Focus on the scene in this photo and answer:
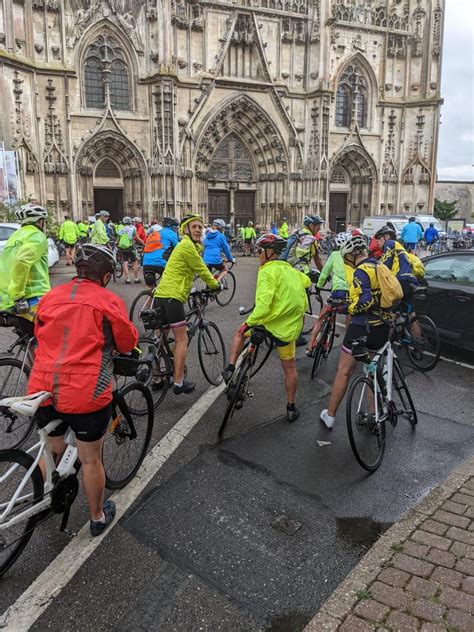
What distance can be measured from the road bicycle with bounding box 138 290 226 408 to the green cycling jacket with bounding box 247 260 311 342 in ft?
3.77

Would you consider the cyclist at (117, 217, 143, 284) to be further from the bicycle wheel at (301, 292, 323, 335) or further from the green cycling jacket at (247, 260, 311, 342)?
the green cycling jacket at (247, 260, 311, 342)

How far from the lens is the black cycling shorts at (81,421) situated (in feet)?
10.1

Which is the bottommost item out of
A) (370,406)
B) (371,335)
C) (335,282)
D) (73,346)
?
(370,406)

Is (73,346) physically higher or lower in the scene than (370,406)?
higher

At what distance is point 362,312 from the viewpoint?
4.67 meters

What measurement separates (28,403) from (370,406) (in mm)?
2883

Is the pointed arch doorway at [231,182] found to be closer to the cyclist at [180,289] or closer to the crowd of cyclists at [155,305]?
the crowd of cyclists at [155,305]

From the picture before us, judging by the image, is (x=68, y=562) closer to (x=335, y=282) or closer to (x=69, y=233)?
(x=335, y=282)

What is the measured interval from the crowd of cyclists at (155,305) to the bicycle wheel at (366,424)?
0.34 m

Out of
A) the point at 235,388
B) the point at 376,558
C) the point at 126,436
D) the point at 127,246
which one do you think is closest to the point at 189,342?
the point at 235,388

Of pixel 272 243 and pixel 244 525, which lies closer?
pixel 244 525

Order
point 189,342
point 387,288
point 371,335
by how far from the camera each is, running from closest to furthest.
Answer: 1. point 387,288
2. point 371,335
3. point 189,342

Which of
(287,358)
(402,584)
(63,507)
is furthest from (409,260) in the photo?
(63,507)

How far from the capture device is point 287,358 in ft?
16.7
